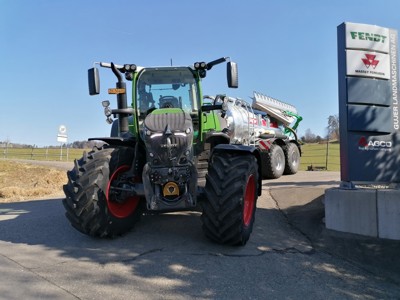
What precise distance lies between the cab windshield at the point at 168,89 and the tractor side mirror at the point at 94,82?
0.72 m

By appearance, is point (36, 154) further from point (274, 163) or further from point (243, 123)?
point (243, 123)

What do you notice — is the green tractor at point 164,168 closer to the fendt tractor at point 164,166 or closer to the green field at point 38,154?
the fendt tractor at point 164,166

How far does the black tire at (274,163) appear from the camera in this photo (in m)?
13.5

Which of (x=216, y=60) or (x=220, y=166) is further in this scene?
(x=216, y=60)

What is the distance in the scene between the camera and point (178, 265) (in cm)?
531

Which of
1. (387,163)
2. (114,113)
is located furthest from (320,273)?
(114,113)

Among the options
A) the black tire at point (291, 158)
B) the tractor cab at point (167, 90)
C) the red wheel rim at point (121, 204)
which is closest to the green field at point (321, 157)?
the black tire at point (291, 158)

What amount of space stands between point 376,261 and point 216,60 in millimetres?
4084

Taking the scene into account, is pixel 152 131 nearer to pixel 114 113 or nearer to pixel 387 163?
pixel 114 113

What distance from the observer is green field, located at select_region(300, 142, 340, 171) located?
21422 millimetres

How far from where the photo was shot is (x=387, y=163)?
805 cm

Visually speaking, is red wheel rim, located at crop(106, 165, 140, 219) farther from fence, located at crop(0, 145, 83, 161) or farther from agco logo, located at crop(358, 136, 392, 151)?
fence, located at crop(0, 145, 83, 161)

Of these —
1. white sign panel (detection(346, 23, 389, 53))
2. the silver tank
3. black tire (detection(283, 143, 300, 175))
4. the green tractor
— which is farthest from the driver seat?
black tire (detection(283, 143, 300, 175))

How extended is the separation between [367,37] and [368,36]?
35 mm
